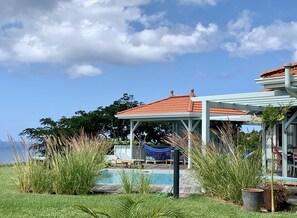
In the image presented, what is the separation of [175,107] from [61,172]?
11.9m

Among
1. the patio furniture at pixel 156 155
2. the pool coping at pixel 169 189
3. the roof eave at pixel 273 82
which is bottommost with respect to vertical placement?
the pool coping at pixel 169 189

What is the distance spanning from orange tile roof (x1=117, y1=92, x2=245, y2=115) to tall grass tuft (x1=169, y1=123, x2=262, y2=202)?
34.8ft

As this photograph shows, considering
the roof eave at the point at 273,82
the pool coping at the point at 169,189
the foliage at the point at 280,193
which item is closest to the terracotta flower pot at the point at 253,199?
the foliage at the point at 280,193

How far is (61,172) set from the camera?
958 centimetres

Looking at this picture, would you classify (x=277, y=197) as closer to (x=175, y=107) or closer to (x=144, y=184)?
(x=144, y=184)

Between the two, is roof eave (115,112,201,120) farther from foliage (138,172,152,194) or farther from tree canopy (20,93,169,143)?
foliage (138,172,152,194)

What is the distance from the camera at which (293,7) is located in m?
11.9

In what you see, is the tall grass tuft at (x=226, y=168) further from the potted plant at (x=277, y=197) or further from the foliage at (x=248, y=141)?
the potted plant at (x=277, y=197)

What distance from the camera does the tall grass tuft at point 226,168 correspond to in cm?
841

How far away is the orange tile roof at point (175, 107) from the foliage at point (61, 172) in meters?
10.3

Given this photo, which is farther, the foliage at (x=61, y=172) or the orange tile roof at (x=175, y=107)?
the orange tile roof at (x=175, y=107)

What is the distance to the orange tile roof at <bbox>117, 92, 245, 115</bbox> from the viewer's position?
66.4 ft

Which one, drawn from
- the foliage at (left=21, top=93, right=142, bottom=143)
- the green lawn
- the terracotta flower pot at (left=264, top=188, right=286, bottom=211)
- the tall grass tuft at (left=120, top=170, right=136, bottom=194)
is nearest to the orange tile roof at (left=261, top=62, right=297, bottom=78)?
the terracotta flower pot at (left=264, top=188, right=286, bottom=211)

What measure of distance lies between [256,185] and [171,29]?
25.0 feet
